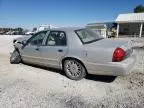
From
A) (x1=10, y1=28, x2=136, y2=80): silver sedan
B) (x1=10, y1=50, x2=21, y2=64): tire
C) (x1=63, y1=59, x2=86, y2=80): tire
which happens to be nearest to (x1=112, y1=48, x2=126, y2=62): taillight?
(x1=10, y1=28, x2=136, y2=80): silver sedan

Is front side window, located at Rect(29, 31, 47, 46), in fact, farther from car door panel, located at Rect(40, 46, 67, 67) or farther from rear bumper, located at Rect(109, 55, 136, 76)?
rear bumper, located at Rect(109, 55, 136, 76)

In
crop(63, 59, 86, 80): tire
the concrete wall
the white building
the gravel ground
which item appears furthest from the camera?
the concrete wall

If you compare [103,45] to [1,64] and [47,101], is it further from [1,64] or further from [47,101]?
[1,64]

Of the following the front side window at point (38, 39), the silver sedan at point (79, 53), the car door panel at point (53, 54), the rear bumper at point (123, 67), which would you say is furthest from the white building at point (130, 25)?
the rear bumper at point (123, 67)

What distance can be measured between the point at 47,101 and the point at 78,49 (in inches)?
70.3

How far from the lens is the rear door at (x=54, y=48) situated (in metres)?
5.84

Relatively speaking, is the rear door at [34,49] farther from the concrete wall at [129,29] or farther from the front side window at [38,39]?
the concrete wall at [129,29]

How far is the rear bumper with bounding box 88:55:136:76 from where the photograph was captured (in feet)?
15.7

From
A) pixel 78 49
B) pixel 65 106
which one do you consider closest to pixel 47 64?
pixel 78 49

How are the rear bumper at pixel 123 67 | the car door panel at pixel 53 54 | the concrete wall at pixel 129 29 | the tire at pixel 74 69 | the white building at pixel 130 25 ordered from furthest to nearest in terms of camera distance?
1. the concrete wall at pixel 129 29
2. the white building at pixel 130 25
3. the car door panel at pixel 53 54
4. the tire at pixel 74 69
5. the rear bumper at pixel 123 67

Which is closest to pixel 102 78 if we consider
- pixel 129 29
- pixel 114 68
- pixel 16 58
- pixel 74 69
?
pixel 74 69

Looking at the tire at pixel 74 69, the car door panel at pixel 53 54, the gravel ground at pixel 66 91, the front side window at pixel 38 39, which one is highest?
the front side window at pixel 38 39

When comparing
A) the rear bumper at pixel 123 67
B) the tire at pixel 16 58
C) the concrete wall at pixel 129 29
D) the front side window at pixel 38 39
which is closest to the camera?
the rear bumper at pixel 123 67

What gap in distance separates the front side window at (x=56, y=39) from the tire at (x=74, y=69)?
0.62 meters
